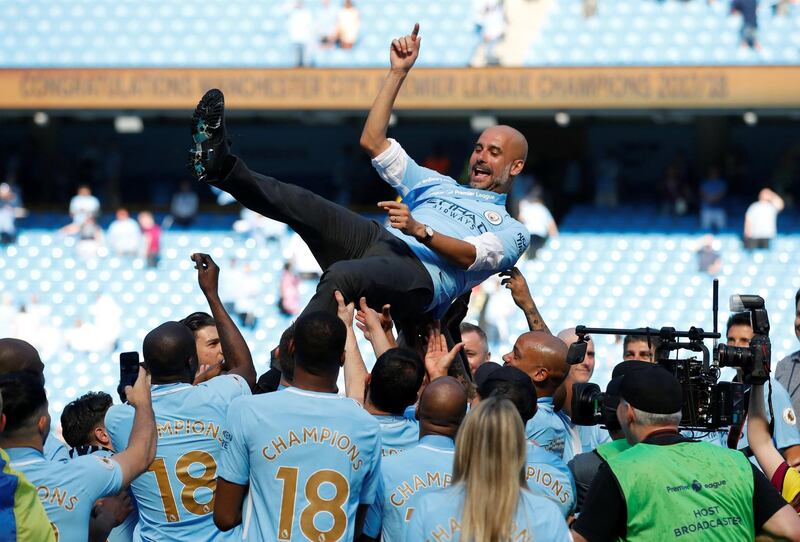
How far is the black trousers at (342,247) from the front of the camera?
16.2 feet

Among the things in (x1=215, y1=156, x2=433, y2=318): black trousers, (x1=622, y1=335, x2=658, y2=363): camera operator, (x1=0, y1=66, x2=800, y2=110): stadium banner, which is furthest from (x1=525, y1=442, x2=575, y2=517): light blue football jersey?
(x1=0, y1=66, x2=800, y2=110): stadium banner

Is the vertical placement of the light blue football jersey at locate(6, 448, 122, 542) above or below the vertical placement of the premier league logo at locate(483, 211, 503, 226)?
below

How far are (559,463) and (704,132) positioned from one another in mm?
17346

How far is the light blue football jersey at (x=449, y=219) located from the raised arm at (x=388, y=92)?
10 cm

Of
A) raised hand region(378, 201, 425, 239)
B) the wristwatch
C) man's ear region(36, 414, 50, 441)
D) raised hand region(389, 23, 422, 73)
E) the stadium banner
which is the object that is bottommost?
man's ear region(36, 414, 50, 441)

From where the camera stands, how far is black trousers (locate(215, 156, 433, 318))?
Answer: 4926 mm

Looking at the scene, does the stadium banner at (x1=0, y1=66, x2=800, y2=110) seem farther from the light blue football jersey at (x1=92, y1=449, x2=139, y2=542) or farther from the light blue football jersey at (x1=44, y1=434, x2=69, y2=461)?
the light blue football jersey at (x1=44, y1=434, x2=69, y2=461)

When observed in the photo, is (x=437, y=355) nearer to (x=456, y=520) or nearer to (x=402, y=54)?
(x=402, y=54)

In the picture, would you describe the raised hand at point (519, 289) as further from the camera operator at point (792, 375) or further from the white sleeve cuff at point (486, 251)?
the camera operator at point (792, 375)

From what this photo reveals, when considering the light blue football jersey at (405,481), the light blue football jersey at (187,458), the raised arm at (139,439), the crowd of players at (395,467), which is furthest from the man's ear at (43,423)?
the light blue football jersey at (405,481)

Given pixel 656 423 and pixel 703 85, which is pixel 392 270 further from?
pixel 703 85

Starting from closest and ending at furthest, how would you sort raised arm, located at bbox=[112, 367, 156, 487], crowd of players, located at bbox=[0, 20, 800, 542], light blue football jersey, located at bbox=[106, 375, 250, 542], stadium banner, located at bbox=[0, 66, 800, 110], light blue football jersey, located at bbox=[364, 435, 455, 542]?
crowd of players, located at bbox=[0, 20, 800, 542], raised arm, located at bbox=[112, 367, 156, 487], light blue football jersey, located at bbox=[364, 435, 455, 542], light blue football jersey, located at bbox=[106, 375, 250, 542], stadium banner, located at bbox=[0, 66, 800, 110]

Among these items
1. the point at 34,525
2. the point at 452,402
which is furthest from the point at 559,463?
the point at 34,525

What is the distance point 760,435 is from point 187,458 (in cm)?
215
